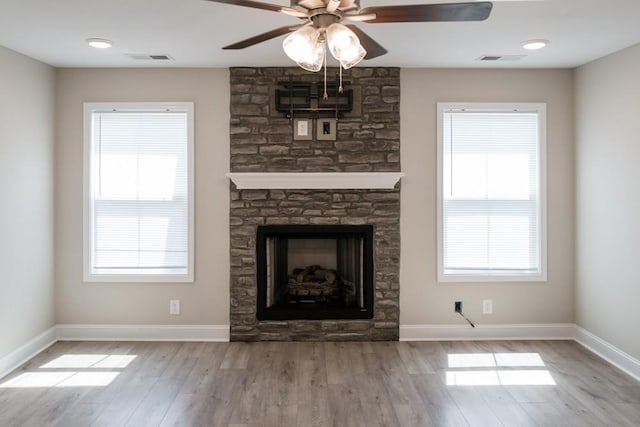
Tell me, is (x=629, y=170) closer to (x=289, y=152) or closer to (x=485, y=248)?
(x=485, y=248)

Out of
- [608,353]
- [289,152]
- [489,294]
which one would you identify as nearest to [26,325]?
[289,152]

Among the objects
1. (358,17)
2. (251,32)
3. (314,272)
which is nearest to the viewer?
(358,17)

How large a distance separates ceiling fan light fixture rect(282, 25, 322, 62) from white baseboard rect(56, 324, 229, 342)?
313 centimetres

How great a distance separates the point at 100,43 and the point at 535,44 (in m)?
3.23

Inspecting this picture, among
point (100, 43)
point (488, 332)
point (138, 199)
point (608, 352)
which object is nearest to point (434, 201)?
point (488, 332)

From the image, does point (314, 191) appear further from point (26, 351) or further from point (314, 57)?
point (26, 351)

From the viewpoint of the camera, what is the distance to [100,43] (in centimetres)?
364

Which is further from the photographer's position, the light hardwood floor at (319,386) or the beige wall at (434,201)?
the beige wall at (434,201)

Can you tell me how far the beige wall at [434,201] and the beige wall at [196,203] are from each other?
5.48 ft

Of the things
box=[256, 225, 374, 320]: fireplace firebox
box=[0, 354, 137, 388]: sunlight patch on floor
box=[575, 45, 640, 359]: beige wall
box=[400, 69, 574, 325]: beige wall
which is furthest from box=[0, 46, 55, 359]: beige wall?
box=[575, 45, 640, 359]: beige wall

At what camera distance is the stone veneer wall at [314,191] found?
14.5 ft

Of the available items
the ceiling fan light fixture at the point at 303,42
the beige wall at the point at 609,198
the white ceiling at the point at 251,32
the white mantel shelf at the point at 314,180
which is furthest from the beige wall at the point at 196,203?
the beige wall at the point at 609,198

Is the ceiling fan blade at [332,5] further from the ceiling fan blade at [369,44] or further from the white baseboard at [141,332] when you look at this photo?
the white baseboard at [141,332]

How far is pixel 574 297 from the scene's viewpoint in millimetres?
4512
